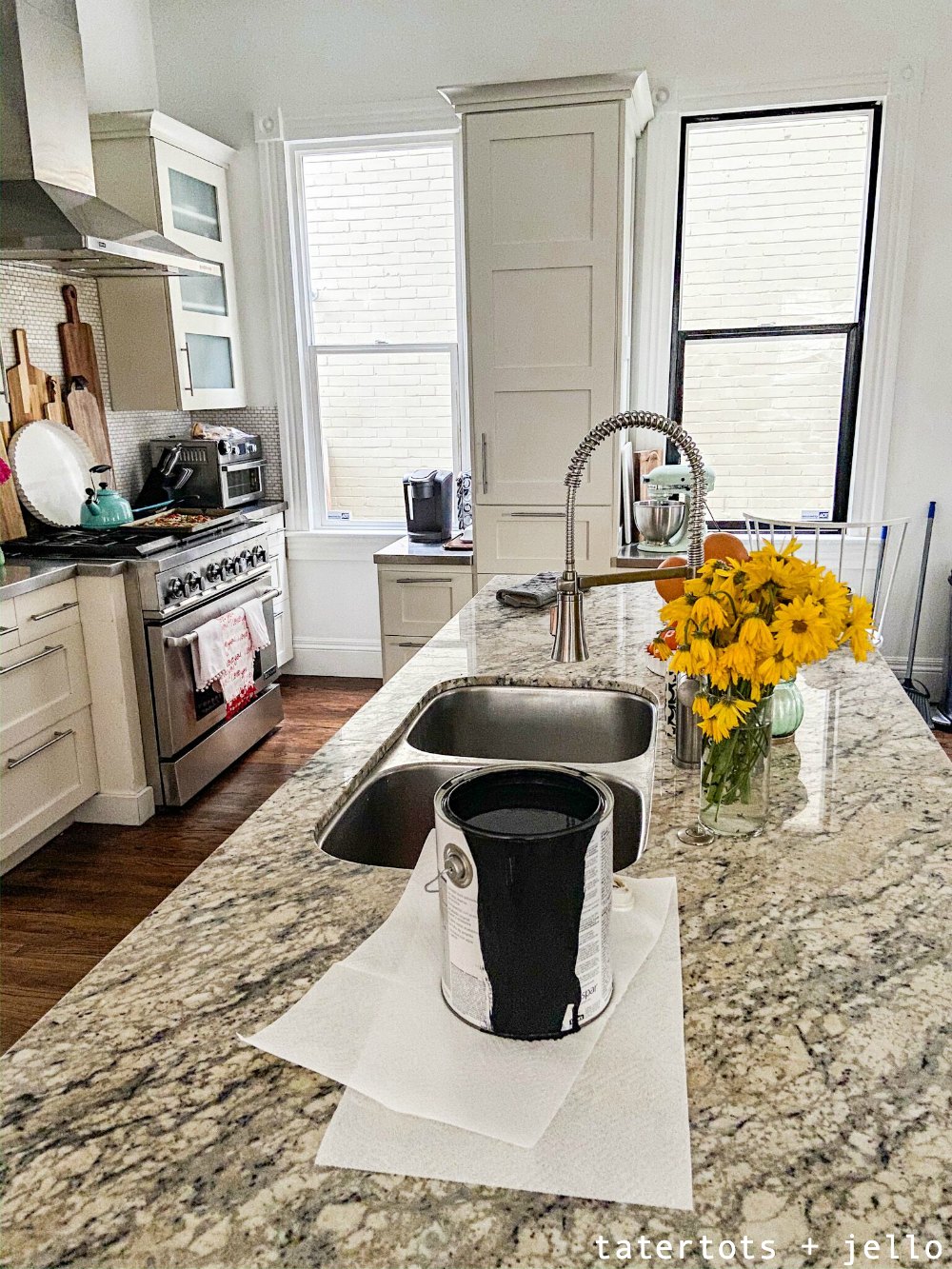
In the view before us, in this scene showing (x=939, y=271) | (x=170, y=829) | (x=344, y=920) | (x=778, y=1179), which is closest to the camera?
(x=778, y=1179)

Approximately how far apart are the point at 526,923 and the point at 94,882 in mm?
2515

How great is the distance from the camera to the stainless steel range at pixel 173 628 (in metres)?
3.08

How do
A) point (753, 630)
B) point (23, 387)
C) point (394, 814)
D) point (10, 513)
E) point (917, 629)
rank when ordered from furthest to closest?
point (917, 629), point (23, 387), point (10, 513), point (394, 814), point (753, 630)

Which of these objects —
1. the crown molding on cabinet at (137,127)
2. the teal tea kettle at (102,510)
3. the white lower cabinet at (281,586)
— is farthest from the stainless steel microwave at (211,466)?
the crown molding on cabinet at (137,127)

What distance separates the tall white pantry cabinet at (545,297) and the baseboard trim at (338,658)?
1.10 metres

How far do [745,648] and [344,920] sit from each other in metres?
0.50

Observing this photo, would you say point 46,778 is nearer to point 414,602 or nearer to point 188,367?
point 414,602

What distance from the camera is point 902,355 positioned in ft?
12.9

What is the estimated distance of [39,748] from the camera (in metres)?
2.84

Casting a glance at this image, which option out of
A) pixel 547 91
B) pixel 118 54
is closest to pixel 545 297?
→ pixel 547 91

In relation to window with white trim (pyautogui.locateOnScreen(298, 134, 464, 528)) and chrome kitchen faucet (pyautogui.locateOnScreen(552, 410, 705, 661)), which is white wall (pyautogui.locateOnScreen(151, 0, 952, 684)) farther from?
chrome kitchen faucet (pyautogui.locateOnScreen(552, 410, 705, 661))

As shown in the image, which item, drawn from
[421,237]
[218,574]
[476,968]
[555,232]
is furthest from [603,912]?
[421,237]

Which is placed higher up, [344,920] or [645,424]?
[645,424]

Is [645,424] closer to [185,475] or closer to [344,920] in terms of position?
[344,920]
